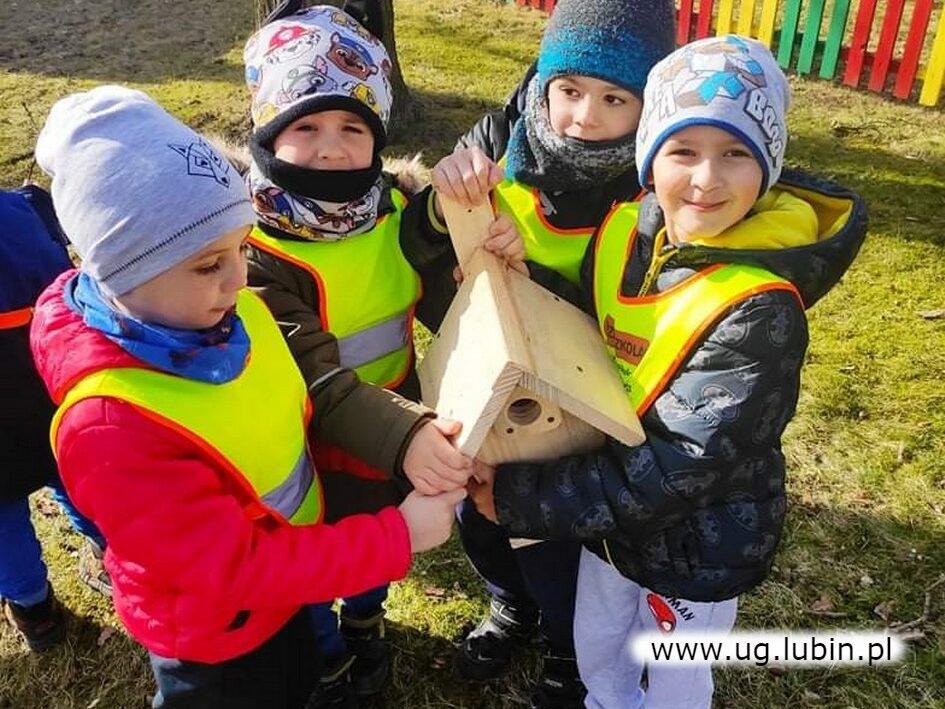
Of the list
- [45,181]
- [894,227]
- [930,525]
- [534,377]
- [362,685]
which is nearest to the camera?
[534,377]

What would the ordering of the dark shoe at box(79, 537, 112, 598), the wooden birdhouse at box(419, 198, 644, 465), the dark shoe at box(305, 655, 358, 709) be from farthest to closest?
the dark shoe at box(79, 537, 112, 598) → the dark shoe at box(305, 655, 358, 709) → the wooden birdhouse at box(419, 198, 644, 465)

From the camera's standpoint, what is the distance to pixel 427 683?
3.01m

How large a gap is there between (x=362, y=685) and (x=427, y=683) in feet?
0.83

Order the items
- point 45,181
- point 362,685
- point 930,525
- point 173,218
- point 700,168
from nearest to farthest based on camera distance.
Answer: point 173,218 < point 700,168 < point 362,685 < point 930,525 < point 45,181

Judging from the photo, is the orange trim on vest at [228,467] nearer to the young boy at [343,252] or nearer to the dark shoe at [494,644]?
the young boy at [343,252]

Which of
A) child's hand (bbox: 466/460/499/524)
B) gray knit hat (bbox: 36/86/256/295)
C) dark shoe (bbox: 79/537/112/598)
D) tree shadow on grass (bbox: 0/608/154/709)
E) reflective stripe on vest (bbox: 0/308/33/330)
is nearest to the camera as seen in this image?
gray knit hat (bbox: 36/86/256/295)

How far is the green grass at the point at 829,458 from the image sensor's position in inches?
118

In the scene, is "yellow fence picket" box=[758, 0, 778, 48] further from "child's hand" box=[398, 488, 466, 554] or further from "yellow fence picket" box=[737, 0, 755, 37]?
"child's hand" box=[398, 488, 466, 554]

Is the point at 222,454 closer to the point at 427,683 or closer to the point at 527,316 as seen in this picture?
the point at 527,316

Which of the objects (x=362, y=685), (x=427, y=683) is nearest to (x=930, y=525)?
(x=427, y=683)

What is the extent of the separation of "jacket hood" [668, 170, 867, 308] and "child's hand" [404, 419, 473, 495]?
2.09ft

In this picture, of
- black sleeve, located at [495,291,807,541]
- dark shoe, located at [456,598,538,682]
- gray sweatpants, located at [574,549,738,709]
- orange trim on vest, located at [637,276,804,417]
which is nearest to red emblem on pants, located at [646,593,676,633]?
gray sweatpants, located at [574,549,738,709]

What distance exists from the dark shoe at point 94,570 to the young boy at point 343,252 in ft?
4.71

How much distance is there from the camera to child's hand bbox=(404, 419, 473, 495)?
1.86 m
